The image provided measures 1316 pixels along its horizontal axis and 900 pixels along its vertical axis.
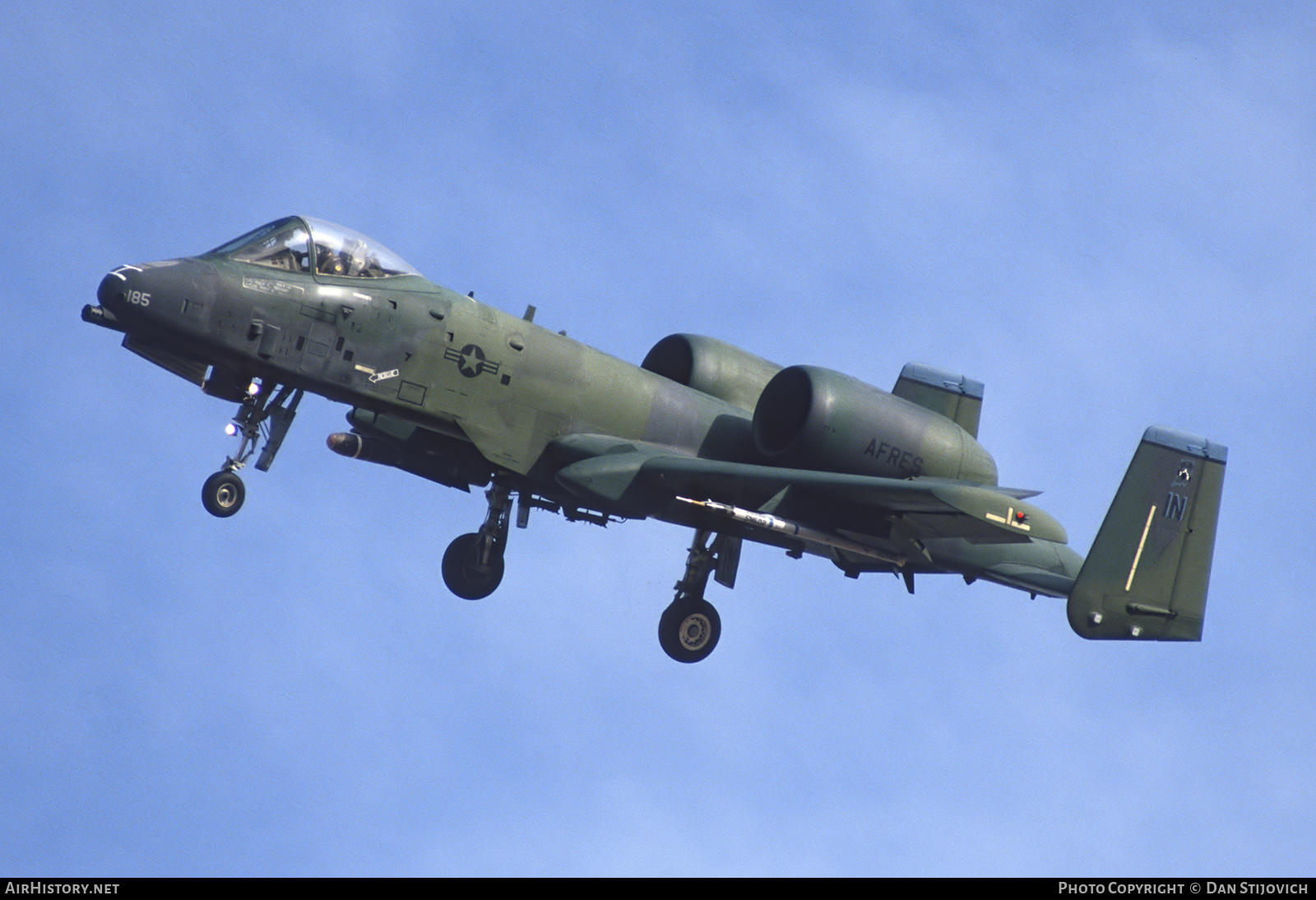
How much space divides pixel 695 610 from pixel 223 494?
6.79 meters

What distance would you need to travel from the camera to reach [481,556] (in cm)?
2117

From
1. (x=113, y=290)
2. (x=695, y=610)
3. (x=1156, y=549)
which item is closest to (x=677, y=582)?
(x=695, y=610)

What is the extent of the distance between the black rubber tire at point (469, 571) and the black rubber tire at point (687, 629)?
2.46 metres

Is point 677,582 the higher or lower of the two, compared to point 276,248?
lower

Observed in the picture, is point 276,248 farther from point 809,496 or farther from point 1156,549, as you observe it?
point 1156,549

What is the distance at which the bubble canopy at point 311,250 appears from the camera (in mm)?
18859

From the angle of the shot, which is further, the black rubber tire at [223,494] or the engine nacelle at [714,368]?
the engine nacelle at [714,368]

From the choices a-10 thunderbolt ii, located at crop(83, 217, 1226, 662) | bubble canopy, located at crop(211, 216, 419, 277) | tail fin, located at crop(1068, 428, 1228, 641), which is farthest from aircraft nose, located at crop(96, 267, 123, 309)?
tail fin, located at crop(1068, 428, 1228, 641)

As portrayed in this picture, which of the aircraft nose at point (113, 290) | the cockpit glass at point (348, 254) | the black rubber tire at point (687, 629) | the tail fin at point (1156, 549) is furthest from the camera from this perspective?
the black rubber tire at point (687, 629)

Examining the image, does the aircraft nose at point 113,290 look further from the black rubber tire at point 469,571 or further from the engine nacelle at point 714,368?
the engine nacelle at point 714,368

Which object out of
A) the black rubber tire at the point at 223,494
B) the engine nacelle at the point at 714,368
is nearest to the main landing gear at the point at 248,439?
the black rubber tire at the point at 223,494

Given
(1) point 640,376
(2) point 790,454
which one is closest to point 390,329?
(1) point 640,376

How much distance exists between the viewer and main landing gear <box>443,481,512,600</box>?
69.5ft
